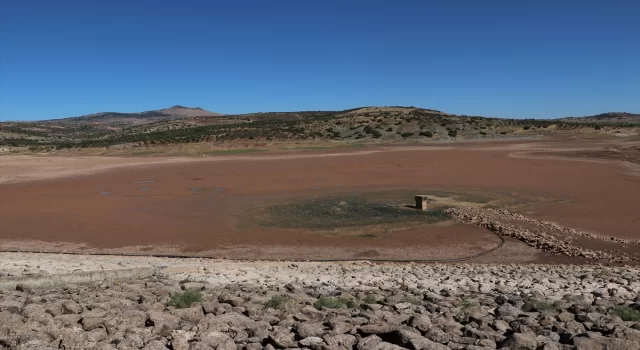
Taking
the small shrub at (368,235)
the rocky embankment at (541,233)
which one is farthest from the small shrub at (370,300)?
the rocky embankment at (541,233)

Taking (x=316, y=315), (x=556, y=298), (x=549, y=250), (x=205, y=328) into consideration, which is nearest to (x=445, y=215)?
(x=549, y=250)

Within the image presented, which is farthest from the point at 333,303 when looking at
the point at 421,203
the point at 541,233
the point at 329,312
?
the point at 421,203

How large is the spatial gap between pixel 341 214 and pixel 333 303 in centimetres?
1002

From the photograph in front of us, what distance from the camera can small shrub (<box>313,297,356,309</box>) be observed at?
6.37 metres

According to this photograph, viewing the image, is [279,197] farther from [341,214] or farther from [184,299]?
[184,299]

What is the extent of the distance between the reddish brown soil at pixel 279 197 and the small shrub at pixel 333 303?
498cm

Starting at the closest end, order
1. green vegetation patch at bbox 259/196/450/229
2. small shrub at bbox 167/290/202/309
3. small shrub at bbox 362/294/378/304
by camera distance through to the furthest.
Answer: small shrub at bbox 167/290/202/309, small shrub at bbox 362/294/378/304, green vegetation patch at bbox 259/196/450/229

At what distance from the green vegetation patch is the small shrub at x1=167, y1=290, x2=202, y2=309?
8.32 meters

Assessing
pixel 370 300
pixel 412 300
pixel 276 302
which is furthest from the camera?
pixel 412 300

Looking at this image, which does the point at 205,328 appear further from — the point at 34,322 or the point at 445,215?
the point at 445,215

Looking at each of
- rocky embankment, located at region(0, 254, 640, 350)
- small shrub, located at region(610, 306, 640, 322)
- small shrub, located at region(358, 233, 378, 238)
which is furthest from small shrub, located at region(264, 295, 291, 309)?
small shrub, located at region(358, 233, 378, 238)

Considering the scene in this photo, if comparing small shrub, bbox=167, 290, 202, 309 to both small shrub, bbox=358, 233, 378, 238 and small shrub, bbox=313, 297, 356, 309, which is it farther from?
small shrub, bbox=358, 233, 378, 238

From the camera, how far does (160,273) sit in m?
8.78

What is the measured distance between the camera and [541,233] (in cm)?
1327
